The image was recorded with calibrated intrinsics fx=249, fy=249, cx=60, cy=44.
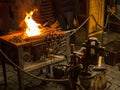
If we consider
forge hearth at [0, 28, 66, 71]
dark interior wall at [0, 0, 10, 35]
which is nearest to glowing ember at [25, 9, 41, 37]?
forge hearth at [0, 28, 66, 71]

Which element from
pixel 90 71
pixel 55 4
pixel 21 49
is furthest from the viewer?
pixel 55 4

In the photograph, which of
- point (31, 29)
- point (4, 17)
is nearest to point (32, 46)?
point (31, 29)

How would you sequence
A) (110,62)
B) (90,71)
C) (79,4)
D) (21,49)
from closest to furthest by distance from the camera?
(21,49), (90,71), (110,62), (79,4)

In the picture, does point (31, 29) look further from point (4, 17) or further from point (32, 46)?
point (4, 17)

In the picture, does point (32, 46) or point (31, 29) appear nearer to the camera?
point (32, 46)

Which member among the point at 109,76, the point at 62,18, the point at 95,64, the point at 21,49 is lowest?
the point at 109,76

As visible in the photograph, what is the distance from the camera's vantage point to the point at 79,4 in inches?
400

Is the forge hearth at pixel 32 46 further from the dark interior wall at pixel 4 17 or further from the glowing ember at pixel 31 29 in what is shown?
the dark interior wall at pixel 4 17

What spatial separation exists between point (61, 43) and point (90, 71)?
3.39 ft

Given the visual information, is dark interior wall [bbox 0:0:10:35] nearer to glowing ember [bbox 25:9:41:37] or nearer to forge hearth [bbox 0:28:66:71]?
glowing ember [bbox 25:9:41:37]

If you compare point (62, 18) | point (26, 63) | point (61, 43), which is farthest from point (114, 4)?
point (26, 63)

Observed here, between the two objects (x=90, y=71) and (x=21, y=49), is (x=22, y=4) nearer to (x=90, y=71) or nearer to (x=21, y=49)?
(x=21, y=49)

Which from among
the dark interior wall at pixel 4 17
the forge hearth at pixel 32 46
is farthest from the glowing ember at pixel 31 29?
the dark interior wall at pixel 4 17

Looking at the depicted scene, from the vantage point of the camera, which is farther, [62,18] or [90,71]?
[62,18]
